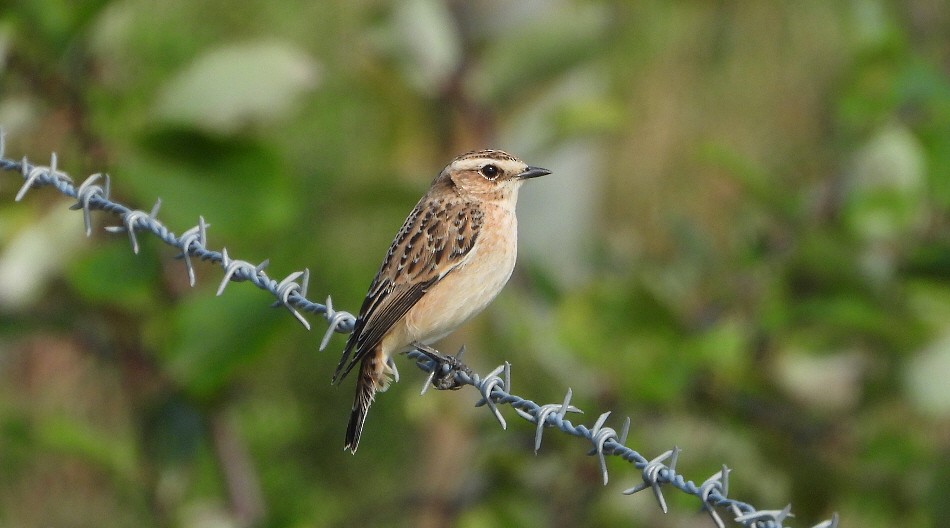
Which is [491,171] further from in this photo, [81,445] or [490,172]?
[81,445]

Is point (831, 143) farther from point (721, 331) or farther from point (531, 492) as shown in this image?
point (531, 492)

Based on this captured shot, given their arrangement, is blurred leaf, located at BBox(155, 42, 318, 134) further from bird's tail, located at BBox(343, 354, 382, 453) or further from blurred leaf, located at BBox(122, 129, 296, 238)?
bird's tail, located at BBox(343, 354, 382, 453)

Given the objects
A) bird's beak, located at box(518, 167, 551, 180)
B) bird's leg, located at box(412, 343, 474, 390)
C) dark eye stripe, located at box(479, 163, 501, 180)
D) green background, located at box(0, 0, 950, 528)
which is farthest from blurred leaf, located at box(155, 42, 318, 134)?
bird's leg, located at box(412, 343, 474, 390)

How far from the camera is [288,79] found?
487 centimetres

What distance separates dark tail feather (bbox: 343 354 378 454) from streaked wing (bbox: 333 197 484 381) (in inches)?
2.4

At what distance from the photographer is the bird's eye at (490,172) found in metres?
4.52

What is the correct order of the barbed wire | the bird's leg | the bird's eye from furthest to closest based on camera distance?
the bird's eye
the bird's leg
the barbed wire

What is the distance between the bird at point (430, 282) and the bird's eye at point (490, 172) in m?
0.10

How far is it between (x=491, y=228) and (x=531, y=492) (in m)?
2.24

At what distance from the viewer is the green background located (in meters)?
5.04

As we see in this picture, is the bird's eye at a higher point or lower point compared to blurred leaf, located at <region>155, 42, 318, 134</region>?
lower

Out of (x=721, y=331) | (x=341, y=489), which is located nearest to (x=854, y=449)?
(x=721, y=331)

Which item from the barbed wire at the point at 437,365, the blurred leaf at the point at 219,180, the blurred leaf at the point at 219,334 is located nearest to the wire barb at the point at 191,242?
the barbed wire at the point at 437,365

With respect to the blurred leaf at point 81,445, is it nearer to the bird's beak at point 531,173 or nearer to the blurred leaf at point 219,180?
the blurred leaf at point 219,180
